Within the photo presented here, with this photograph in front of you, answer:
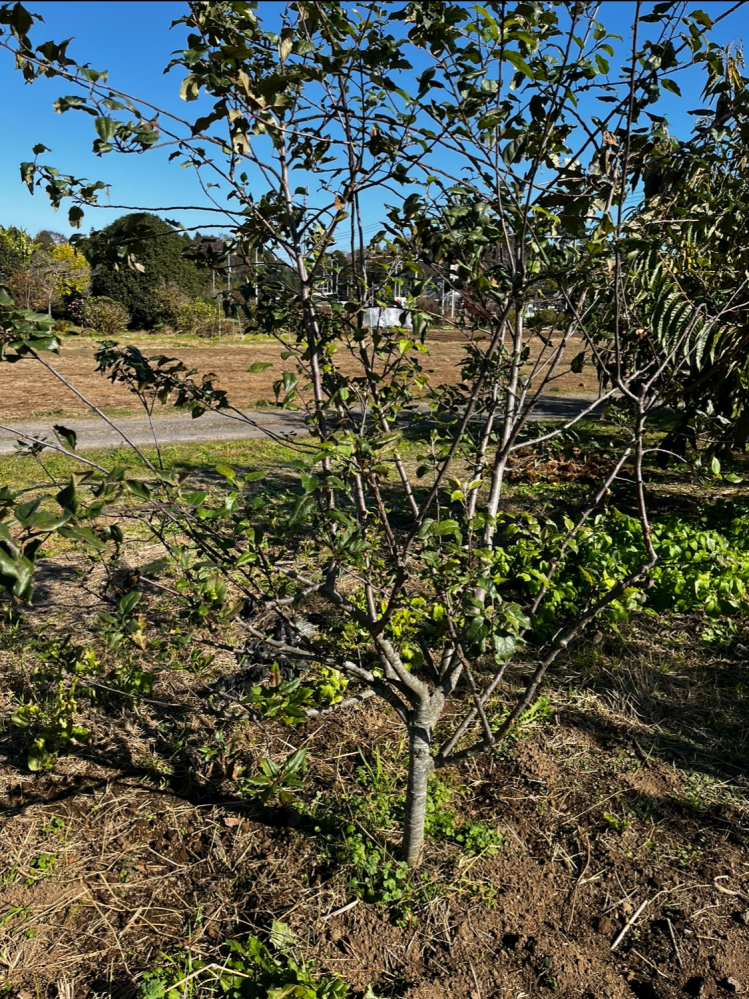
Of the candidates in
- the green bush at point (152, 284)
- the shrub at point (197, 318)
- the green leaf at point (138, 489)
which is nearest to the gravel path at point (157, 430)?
the green leaf at point (138, 489)

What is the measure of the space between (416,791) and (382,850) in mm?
287

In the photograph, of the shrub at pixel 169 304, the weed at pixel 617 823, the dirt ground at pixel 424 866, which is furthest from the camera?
the shrub at pixel 169 304

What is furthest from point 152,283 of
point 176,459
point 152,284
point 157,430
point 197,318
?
point 176,459

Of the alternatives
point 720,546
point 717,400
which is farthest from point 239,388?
point 720,546

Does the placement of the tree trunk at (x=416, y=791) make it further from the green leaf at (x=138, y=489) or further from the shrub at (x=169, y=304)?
the shrub at (x=169, y=304)

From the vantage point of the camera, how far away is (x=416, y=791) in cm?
212

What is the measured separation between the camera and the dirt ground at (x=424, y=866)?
1927 mm

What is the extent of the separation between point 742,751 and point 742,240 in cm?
192

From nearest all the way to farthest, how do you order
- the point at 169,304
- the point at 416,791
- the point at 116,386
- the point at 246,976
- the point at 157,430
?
the point at 246,976, the point at 416,791, the point at 157,430, the point at 116,386, the point at 169,304

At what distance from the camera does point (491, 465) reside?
2.37m

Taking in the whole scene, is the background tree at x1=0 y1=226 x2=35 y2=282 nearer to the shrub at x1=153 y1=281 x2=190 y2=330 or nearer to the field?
the shrub at x1=153 y1=281 x2=190 y2=330

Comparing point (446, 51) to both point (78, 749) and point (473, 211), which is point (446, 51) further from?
point (78, 749)

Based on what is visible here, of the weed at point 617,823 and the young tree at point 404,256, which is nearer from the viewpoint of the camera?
the young tree at point 404,256

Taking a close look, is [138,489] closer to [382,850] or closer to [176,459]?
[382,850]
